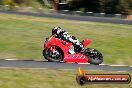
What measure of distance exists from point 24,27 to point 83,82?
18323 millimetres

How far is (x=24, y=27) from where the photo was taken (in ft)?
109

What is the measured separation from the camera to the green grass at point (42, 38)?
928 inches

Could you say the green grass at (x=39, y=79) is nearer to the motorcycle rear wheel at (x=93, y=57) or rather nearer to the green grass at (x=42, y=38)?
the motorcycle rear wheel at (x=93, y=57)

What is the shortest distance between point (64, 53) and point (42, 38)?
931 cm

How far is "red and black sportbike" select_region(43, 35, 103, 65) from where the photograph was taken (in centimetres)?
1927

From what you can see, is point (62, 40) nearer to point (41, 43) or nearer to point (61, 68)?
point (61, 68)

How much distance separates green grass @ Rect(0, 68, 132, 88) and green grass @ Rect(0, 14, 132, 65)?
13.2 feet

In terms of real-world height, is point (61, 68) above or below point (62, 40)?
below

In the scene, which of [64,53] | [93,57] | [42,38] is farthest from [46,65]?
[42,38]

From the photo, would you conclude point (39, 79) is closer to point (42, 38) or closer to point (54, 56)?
point (54, 56)

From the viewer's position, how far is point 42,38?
28547 mm

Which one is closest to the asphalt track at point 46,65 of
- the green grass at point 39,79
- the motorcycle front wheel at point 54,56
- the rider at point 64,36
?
the motorcycle front wheel at point 54,56

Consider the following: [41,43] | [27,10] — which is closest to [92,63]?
[41,43]

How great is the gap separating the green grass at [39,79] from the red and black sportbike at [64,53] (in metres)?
1.17
